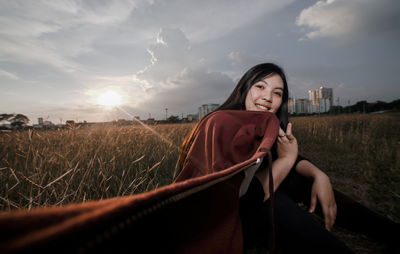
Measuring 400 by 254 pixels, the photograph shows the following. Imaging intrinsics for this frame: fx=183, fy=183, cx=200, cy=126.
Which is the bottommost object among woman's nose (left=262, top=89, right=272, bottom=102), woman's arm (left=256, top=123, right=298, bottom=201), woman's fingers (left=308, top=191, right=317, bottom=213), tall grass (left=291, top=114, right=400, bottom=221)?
tall grass (left=291, top=114, right=400, bottom=221)

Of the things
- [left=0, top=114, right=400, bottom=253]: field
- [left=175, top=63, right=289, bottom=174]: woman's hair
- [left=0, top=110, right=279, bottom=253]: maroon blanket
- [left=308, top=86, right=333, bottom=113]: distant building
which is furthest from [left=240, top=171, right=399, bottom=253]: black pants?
[left=308, top=86, right=333, bottom=113]: distant building

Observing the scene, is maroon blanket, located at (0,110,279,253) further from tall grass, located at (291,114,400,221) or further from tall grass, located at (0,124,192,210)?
tall grass, located at (291,114,400,221)

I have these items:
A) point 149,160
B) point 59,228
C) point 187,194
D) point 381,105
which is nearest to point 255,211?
point 187,194

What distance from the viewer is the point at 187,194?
1.56ft

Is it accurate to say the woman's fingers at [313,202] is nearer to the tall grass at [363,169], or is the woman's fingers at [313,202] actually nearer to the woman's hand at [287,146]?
the woman's hand at [287,146]

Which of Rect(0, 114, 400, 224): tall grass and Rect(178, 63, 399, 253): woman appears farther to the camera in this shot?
Rect(0, 114, 400, 224): tall grass

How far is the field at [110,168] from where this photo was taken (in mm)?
1832

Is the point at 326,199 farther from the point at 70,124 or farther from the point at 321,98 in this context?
the point at 321,98

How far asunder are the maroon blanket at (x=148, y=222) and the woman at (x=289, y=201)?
1.05 feet

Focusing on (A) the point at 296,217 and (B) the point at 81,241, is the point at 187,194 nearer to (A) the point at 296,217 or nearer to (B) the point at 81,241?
(B) the point at 81,241

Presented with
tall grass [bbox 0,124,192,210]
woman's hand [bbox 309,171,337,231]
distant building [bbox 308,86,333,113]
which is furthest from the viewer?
distant building [bbox 308,86,333,113]

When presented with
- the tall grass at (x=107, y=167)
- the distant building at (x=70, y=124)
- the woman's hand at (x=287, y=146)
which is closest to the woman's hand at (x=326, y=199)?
the woman's hand at (x=287, y=146)

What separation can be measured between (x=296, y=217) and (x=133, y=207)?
1.00 m

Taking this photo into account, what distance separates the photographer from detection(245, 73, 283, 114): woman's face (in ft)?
6.09
